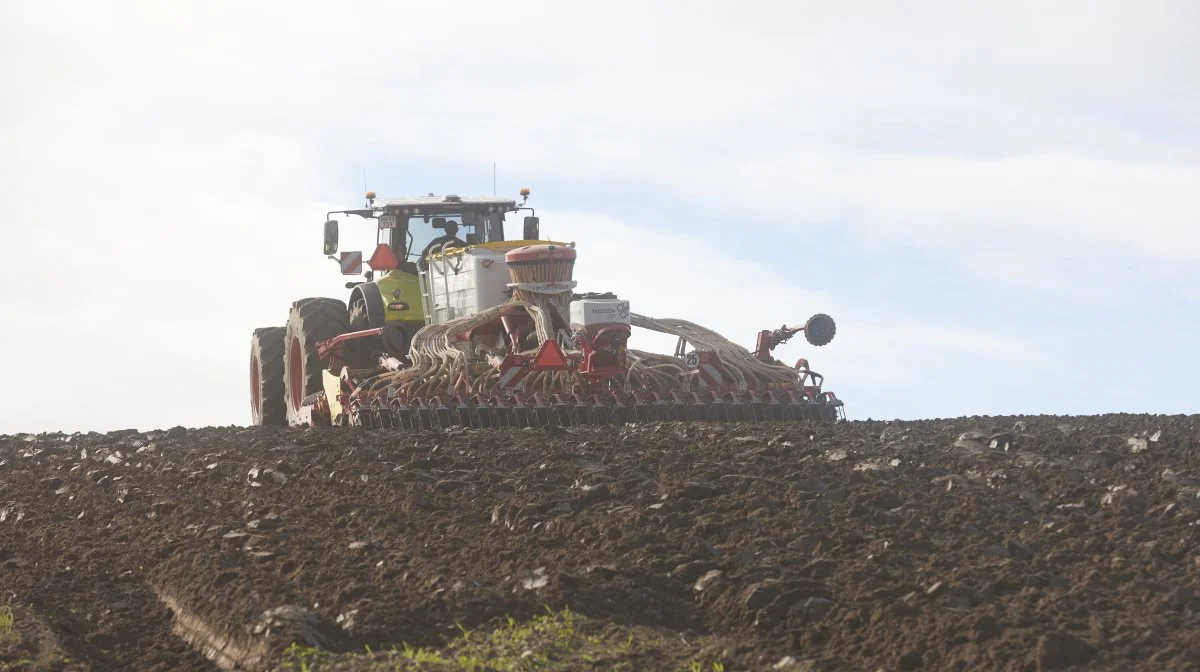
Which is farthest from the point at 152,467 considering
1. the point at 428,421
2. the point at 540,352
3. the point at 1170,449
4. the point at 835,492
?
the point at 1170,449

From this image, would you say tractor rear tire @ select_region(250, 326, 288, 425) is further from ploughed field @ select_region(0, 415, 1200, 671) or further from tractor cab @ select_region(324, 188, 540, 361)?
ploughed field @ select_region(0, 415, 1200, 671)

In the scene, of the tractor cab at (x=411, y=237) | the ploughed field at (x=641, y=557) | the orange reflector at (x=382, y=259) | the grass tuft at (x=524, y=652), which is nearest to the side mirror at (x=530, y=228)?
the tractor cab at (x=411, y=237)

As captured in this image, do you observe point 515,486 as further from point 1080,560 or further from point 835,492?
point 1080,560

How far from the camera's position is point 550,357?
1259cm

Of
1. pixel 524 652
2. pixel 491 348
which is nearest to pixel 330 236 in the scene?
pixel 491 348

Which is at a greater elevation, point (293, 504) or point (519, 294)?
point (519, 294)

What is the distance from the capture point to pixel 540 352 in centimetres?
1259

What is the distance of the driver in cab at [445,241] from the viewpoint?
1562 cm

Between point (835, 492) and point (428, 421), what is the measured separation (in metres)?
5.88

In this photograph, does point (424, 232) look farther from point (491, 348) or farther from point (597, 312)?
point (597, 312)

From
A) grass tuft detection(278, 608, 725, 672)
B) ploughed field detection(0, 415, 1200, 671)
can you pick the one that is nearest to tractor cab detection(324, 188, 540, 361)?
ploughed field detection(0, 415, 1200, 671)

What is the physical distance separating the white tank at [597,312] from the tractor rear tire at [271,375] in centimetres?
462

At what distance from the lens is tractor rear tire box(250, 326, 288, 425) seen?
53.7ft

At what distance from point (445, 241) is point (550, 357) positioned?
11.8ft
